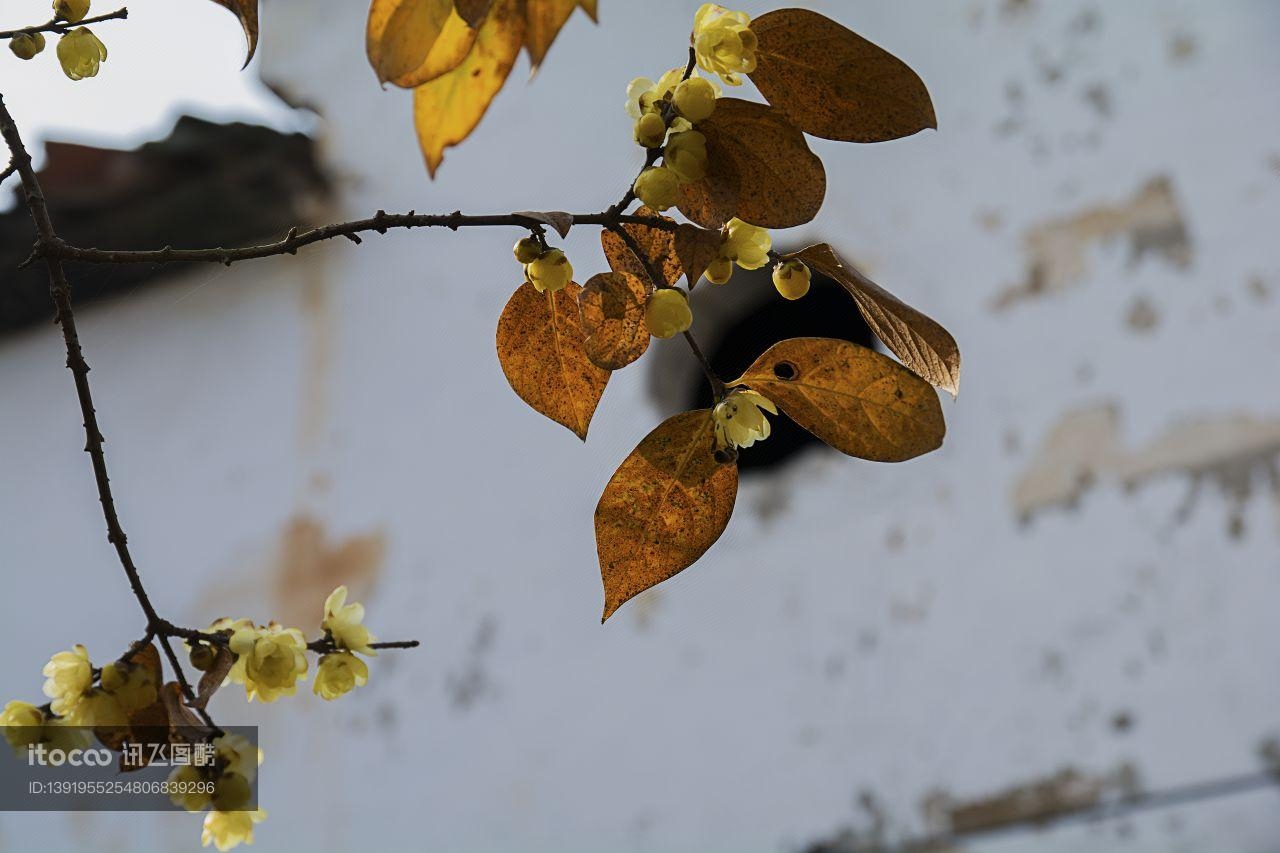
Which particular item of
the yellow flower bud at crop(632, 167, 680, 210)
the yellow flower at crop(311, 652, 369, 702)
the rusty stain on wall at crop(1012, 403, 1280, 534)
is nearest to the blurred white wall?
the rusty stain on wall at crop(1012, 403, 1280, 534)

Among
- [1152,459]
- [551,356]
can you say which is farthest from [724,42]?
[1152,459]

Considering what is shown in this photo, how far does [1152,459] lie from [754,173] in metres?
1.26

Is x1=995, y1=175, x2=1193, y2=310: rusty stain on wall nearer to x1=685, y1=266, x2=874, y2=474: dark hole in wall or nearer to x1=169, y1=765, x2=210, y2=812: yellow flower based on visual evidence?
x1=685, y1=266, x2=874, y2=474: dark hole in wall

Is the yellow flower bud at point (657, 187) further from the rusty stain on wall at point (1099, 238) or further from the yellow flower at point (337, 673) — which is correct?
the rusty stain on wall at point (1099, 238)

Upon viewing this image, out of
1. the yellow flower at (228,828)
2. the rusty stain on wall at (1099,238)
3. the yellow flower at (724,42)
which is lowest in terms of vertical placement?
the yellow flower at (228,828)

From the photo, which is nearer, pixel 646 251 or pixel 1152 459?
pixel 646 251

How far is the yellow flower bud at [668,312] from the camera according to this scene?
1.41 feet

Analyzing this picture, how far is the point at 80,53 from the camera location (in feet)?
1.82

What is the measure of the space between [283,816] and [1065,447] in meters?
1.29

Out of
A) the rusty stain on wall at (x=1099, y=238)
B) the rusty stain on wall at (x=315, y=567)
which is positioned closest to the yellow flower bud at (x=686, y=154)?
the rusty stain on wall at (x=1099, y=238)

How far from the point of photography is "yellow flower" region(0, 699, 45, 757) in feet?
1.51

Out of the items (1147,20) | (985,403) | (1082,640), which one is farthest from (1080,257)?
(1082,640)

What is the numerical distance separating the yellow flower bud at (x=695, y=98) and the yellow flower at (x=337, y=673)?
0.90 ft

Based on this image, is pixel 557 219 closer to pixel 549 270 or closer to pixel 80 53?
pixel 549 270
